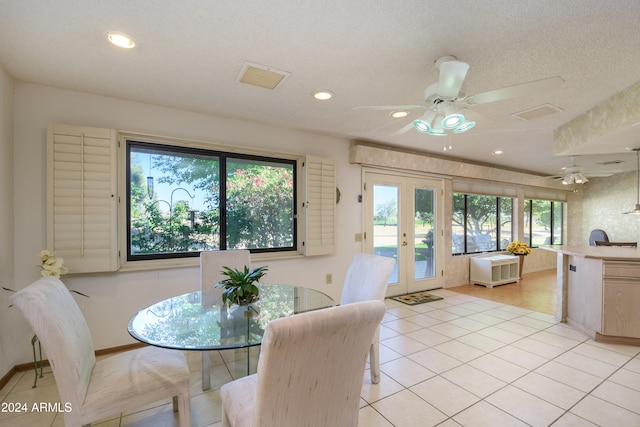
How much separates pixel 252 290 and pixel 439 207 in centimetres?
428

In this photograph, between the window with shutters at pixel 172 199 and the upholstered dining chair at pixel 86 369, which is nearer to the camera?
the upholstered dining chair at pixel 86 369

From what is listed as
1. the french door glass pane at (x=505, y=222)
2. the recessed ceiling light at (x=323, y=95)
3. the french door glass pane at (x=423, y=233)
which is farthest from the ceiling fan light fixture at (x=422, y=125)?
the french door glass pane at (x=505, y=222)

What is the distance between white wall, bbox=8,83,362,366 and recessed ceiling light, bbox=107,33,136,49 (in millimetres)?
1098

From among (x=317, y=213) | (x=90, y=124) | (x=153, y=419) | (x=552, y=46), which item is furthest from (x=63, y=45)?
(x=552, y=46)

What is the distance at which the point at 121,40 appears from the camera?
1858 mm

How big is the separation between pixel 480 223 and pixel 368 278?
16.2ft

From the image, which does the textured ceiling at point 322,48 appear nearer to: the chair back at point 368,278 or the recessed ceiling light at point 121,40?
the recessed ceiling light at point 121,40

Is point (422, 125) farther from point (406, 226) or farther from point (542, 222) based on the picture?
point (542, 222)

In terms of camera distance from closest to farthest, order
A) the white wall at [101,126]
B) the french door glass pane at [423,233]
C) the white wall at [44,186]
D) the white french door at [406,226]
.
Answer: the white wall at [44,186] → the white wall at [101,126] → the white french door at [406,226] → the french door glass pane at [423,233]

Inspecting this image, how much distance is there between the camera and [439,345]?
2965 millimetres

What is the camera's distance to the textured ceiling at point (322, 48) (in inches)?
62.2

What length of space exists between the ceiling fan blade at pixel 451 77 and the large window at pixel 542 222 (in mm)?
6646

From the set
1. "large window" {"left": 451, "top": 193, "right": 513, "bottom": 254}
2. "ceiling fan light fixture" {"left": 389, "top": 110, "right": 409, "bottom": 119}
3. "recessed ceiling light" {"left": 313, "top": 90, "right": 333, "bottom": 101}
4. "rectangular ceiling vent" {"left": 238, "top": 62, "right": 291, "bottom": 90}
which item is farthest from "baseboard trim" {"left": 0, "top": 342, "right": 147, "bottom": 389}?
"large window" {"left": 451, "top": 193, "right": 513, "bottom": 254}

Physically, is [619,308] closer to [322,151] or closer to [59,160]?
[322,151]
